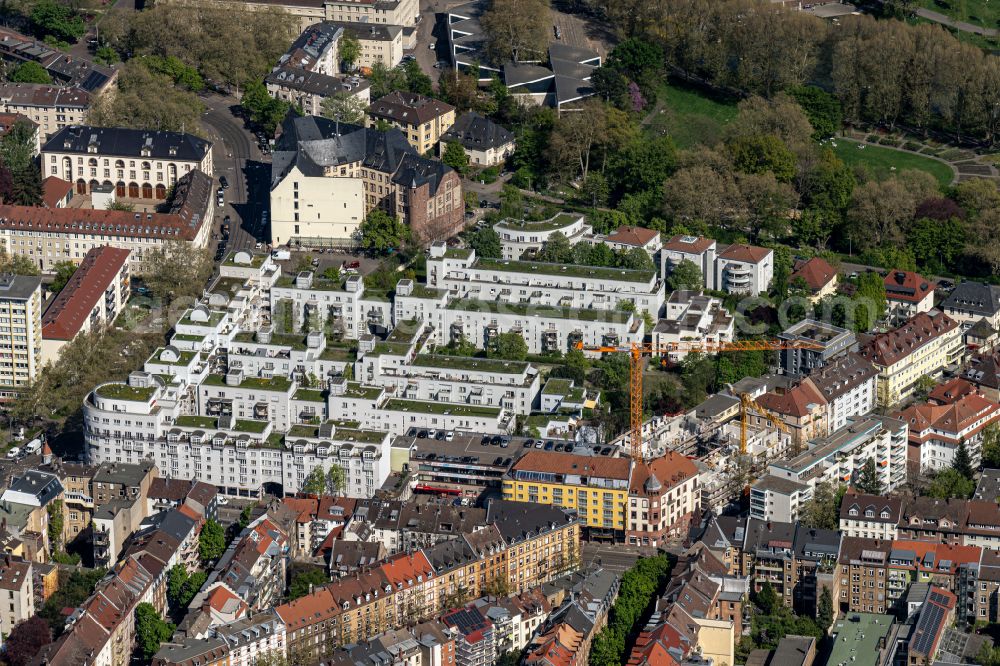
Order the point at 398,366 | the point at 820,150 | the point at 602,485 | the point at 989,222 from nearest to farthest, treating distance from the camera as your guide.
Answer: the point at 602,485 → the point at 398,366 → the point at 989,222 → the point at 820,150

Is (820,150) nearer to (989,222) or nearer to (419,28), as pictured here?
(989,222)

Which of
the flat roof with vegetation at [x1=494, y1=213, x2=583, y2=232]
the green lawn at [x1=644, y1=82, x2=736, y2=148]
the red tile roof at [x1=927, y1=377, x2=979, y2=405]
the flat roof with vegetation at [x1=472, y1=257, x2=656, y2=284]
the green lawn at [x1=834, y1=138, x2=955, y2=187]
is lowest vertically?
the red tile roof at [x1=927, y1=377, x2=979, y2=405]

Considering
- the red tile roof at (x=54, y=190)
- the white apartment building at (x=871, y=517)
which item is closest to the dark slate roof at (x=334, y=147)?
the red tile roof at (x=54, y=190)

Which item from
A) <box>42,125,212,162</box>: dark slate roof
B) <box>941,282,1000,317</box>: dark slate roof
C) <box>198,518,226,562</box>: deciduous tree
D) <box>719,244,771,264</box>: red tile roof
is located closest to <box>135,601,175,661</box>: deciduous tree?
<box>198,518,226,562</box>: deciduous tree

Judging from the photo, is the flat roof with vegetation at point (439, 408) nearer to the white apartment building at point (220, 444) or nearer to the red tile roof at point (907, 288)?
the white apartment building at point (220, 444)

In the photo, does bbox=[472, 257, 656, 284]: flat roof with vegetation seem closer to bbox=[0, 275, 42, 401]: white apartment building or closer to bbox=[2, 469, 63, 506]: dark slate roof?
bbox=[0, 275, 42, 401]: white apartment building

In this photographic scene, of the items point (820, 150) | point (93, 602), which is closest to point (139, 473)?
point (93, 602)
